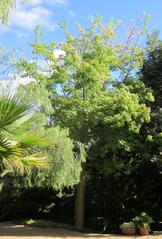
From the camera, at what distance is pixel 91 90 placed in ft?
61.1

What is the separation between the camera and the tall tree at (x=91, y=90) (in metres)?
17.9

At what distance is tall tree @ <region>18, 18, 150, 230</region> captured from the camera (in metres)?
17.9

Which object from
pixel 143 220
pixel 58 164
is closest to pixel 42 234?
pixel 58 164

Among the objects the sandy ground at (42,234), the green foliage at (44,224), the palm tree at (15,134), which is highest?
the palm tree at (15,134)

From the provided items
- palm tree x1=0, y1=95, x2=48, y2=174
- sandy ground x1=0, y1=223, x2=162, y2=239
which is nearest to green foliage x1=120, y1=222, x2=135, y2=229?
sandy ground x1=0, y1=223, x2=162, y2=239

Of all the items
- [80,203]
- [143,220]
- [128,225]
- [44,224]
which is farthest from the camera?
[80,203]

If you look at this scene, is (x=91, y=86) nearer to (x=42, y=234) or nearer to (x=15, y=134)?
(x=42, y=234)

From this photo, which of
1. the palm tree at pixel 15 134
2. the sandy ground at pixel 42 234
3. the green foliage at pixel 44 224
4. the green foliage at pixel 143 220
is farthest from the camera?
the green foliage at pixel 44 224

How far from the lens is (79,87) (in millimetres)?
18781

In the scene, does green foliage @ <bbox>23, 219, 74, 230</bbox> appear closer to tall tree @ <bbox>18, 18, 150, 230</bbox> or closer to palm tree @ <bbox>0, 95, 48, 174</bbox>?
tall tree @ <bbox>18, 18, 150, 230</bbox>

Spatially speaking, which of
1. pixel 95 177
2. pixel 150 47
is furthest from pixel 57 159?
pixel 150 47

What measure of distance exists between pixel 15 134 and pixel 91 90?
11.0 metres

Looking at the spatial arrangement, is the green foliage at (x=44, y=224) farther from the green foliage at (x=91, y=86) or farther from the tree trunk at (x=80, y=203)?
the green foliage at (x=91, y=86)

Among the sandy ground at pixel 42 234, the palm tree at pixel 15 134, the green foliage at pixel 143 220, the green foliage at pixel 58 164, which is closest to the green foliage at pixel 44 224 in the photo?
the sandy ground at pixel 42 234
